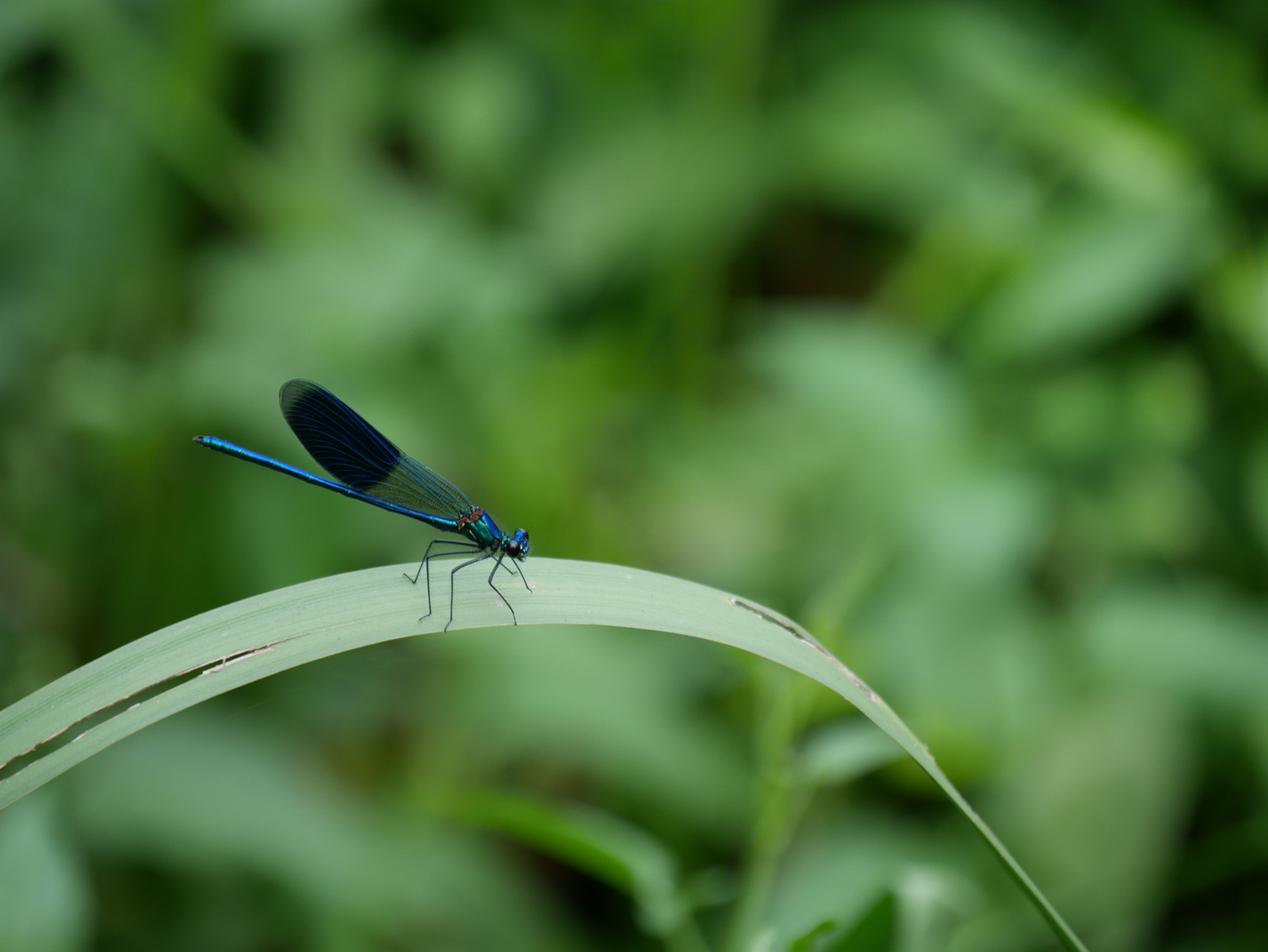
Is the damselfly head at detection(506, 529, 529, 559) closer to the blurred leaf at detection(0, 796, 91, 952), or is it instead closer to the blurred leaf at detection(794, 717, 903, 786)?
the blurred leaf at detection(794, 717, 903, 786)

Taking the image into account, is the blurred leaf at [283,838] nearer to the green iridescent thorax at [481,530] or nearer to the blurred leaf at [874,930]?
the green iridescent thorax at [481,530]

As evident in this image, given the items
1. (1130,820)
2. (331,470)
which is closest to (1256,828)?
(1130,820)

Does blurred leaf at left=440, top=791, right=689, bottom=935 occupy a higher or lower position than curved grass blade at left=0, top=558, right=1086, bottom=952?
lower

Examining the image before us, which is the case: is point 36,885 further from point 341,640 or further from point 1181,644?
point 1181,644

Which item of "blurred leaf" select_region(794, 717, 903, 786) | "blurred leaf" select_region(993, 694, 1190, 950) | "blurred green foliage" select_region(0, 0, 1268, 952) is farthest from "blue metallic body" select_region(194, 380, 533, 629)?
"blurred leaf" select_region(993, 694, 1190, 950)

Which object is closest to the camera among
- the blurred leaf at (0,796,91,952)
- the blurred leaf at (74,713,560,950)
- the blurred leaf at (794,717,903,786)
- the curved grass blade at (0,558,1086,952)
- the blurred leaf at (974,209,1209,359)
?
the curved grass blade at (0,558,1086,952)

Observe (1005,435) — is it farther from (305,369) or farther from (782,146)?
(305,369)

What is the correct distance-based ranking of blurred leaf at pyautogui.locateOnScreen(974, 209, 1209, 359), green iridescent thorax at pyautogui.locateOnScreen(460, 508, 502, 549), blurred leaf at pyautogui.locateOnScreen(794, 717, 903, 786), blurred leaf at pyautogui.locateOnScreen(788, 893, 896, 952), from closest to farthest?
1. blurred leaf at pyautogui.locateOnScreen(788, 893, 896, 952)
2. blurred leaf at pyautogui.locateOnScreen(794, 717, 903, 786)
3. green iridescent thorax at pyautogui.locateOnScreen(460, 508, 502, 549)
4. blurred leaf at pyautogui.locateOnScreen(974, 209, 1209, 359)

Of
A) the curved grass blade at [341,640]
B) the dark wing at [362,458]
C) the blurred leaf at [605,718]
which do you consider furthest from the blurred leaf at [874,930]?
the blurred leaf at [605,718]
